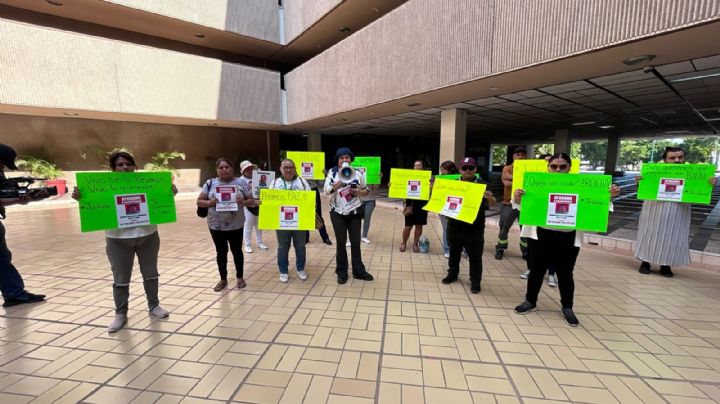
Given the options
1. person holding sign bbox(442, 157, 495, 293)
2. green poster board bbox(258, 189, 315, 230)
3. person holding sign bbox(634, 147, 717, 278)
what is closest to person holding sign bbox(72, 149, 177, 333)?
green poster board bbox(258, 189, 315, 230)

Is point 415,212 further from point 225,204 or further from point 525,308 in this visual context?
point 225,204

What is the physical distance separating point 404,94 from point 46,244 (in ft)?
26.5

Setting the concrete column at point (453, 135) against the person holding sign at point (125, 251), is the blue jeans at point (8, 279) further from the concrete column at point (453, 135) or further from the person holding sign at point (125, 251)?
the concrete column at point (453, 135)

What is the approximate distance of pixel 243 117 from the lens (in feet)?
39.9

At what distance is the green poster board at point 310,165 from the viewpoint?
609 centimetres

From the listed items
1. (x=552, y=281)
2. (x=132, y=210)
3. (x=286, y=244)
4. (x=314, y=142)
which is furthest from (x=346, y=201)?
(x=314, y=142)

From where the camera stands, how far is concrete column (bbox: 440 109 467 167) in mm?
8703

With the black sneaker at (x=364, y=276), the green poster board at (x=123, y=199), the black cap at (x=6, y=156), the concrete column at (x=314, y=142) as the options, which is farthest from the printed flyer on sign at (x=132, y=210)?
the concrete column at (x=314, y=142)

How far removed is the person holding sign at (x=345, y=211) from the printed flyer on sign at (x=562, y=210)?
203 centimetres

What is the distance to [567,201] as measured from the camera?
295cm

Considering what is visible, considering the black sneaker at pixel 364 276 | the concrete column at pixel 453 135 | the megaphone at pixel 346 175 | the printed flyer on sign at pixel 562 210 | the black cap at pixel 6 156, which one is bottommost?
the black sneaker at pixel 364 276

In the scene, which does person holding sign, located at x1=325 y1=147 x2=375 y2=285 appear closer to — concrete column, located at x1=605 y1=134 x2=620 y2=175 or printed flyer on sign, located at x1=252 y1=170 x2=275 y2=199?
printed flyer on sign, located at x1=252 y1=170 x2=275 y2=199

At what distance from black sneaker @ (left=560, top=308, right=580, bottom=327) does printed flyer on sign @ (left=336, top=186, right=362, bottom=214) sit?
8.32ft

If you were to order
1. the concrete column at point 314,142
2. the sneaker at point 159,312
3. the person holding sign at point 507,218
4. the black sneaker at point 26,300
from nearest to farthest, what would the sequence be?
the sneaker at point 159,312, the black sneaker at point 26,300, the person holding sign at point 507,218, the concrete column at point 314,142
